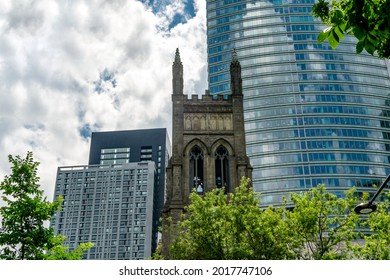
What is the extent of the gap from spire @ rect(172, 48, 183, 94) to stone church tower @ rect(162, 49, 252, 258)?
0.34 ft

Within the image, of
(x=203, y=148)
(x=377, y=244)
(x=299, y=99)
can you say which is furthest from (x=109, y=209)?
(x=377, y=244)

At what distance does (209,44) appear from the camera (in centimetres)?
11812

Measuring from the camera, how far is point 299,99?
348 ft

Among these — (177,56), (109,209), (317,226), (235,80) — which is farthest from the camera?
(109,209)

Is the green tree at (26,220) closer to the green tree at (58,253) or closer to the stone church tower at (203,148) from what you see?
the green tree at (58,253)

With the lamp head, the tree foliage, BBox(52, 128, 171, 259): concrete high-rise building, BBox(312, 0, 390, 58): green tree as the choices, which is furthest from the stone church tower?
BBox(52, 128, 171, 259): concrete high-rise building

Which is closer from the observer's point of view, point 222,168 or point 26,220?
point 26,220

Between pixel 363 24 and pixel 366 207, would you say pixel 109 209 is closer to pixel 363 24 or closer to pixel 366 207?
pixel 366 207

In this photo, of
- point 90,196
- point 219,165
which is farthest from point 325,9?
point 90,196

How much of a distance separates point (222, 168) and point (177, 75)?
12.0 m

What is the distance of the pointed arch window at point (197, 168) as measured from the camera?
1672 inches

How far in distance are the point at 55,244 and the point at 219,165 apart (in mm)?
26027

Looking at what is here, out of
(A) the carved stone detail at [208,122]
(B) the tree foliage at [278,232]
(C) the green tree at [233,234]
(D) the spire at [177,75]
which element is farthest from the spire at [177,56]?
(B) the tree foliage at [278,232]

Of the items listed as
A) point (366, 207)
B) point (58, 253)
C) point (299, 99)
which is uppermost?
point (299, 99)
